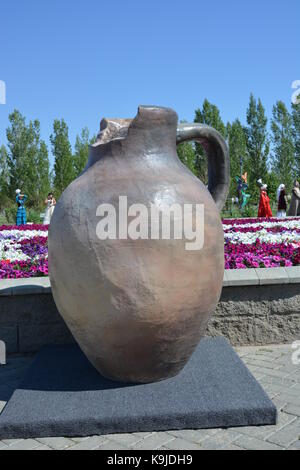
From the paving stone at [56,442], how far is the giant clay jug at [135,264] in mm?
633

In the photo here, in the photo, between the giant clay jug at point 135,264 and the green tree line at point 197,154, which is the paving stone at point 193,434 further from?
the green tree line at point 197,154

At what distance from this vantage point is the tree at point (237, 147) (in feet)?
123

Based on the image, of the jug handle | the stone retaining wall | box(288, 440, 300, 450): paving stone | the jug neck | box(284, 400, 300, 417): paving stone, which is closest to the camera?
box(288, 440, 300, 450): paving stone

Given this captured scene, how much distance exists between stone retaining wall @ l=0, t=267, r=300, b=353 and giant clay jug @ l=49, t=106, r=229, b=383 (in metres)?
1.19

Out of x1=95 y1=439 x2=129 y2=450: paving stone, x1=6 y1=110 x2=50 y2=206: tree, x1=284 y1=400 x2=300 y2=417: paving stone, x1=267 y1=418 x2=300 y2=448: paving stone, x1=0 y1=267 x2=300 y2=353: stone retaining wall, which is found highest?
x1=6 y1=110 x2=50 y2=206: tree

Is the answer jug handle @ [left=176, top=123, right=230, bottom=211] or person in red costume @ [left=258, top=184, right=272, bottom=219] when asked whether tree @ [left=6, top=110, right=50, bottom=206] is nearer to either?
person in red costume @ [left=258, top=184, right=272, bottom=219]

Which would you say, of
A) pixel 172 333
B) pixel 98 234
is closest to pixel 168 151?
pixel 98 234

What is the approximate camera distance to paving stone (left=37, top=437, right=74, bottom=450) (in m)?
2.96

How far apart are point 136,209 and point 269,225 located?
26.3ft

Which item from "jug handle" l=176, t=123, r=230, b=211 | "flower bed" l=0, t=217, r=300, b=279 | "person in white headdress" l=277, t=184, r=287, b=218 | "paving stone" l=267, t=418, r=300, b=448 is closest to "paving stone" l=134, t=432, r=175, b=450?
"paving stone" l=267, t=418, r=300, b=448

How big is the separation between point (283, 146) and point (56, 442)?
123 ft

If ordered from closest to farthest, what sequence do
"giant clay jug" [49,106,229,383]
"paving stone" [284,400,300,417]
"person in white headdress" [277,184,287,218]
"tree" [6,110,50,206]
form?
1. "giant clay jug" [49,106,229,383]
2. "paving stone" [284,400,300,417]
3. "person in white headdress" [277,184,287,218]
4. "tree" [6,110,50,206]

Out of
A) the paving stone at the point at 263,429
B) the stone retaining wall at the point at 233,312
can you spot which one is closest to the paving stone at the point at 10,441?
the paving stone at the point at 263,429
